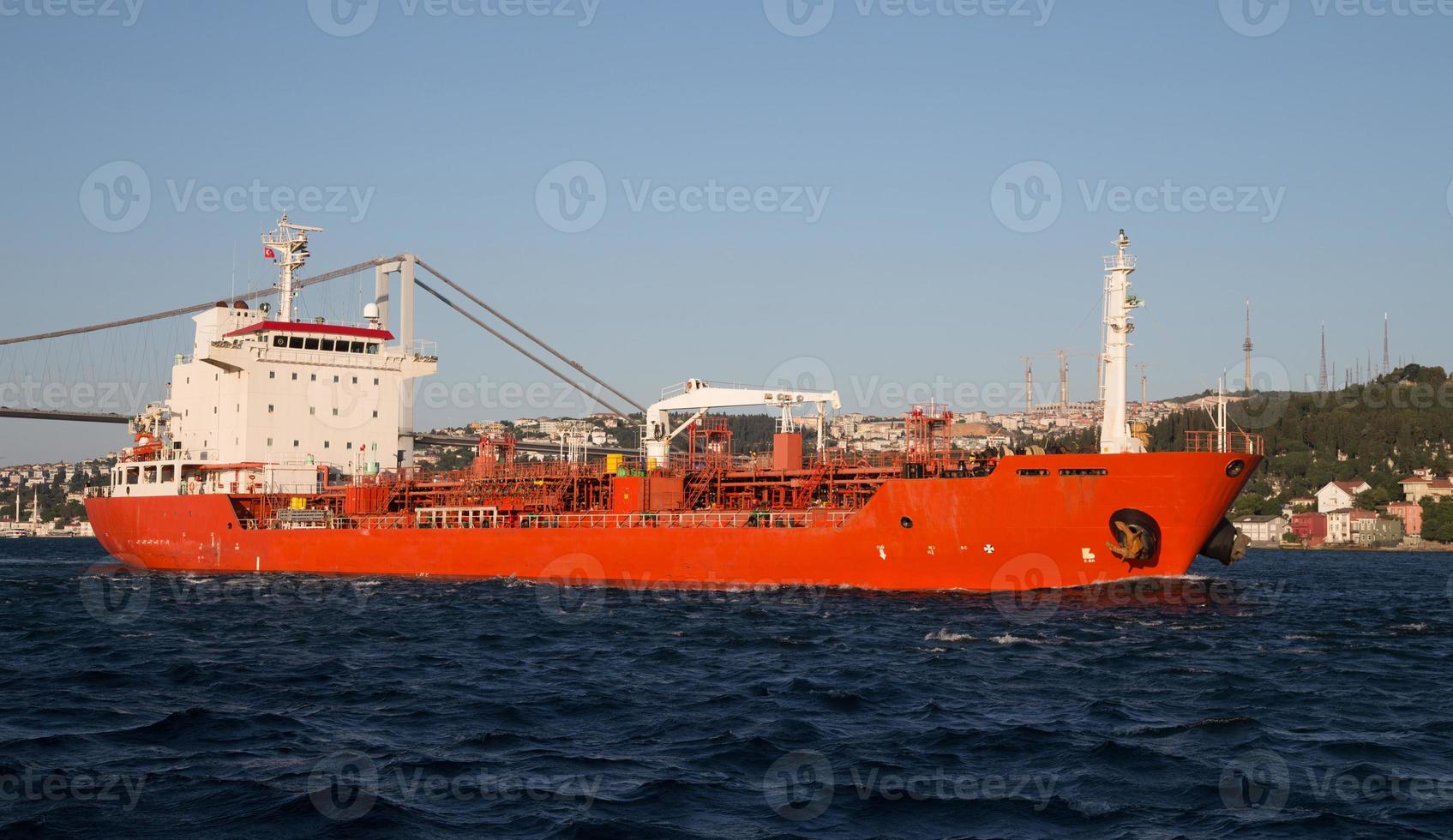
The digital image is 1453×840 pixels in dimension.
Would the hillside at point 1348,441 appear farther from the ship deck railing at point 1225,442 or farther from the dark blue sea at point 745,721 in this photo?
the dark blue sea at point 745,721

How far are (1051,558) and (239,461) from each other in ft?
96.8

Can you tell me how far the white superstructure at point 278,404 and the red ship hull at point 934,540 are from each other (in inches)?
324

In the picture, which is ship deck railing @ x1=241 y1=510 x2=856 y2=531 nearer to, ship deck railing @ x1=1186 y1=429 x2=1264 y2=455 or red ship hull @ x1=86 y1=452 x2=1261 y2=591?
red ship hull @ x1=86 y1=452 x2=1261 y2=591

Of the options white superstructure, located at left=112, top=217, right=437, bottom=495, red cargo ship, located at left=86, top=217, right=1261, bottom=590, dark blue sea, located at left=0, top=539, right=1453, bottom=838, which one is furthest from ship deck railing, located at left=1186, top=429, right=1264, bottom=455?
white superstructure, located at left=112, top=217, right=437, bottom=495

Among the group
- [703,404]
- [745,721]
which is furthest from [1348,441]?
[745,721]

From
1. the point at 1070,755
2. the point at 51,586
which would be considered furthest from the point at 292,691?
the point at 51,586

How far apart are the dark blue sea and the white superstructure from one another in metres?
16.6

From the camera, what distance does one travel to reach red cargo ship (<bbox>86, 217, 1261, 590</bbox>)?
2811 cm

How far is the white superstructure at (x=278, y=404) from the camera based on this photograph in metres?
44.9

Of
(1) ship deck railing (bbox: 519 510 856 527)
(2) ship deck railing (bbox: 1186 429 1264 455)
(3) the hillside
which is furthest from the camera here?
(3) the hillside

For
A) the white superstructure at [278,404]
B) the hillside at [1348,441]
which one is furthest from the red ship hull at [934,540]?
the hillside at [1348,441]

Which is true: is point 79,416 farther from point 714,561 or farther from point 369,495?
point 714,561

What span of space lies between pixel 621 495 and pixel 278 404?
53.3ft

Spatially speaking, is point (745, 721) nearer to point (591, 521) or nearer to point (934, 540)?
point (934, 540)
